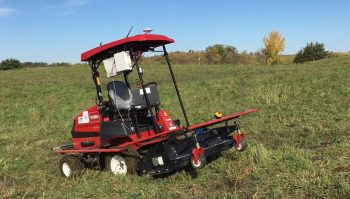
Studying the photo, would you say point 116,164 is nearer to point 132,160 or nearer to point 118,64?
point 132,160

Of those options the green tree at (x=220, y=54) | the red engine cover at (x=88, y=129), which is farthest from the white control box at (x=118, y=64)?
the green tree at (x=220, y=54)

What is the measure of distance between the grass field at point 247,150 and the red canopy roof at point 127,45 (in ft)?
7.21

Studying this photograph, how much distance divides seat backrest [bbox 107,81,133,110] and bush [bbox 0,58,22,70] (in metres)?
48.1

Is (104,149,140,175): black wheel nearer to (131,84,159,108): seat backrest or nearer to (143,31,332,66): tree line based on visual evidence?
(131,84,159,108): seat backrest

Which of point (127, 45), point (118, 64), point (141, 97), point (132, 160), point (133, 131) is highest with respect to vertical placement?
point (127, 45)

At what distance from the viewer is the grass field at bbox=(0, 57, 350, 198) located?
6082 millimetres

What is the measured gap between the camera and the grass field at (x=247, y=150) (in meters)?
6.08

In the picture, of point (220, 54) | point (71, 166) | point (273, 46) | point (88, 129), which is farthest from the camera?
point (273, 46)

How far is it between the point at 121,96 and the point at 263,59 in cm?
8838

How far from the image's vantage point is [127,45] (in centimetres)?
779

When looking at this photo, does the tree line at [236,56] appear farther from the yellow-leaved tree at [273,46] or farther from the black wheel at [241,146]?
the black wheel at [241,146]

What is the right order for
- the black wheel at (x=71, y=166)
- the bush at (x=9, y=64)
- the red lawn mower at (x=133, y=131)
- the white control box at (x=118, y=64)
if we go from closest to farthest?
1. the red lawn mower at (x=133, y=131)
2. the white control box at (x=118, y=64)
3. the black wheel at (x=71, y=166)
4. the bush at (x=9, y=64)

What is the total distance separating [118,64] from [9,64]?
162 ft

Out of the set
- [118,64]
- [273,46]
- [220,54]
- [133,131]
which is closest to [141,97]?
[133,131]
